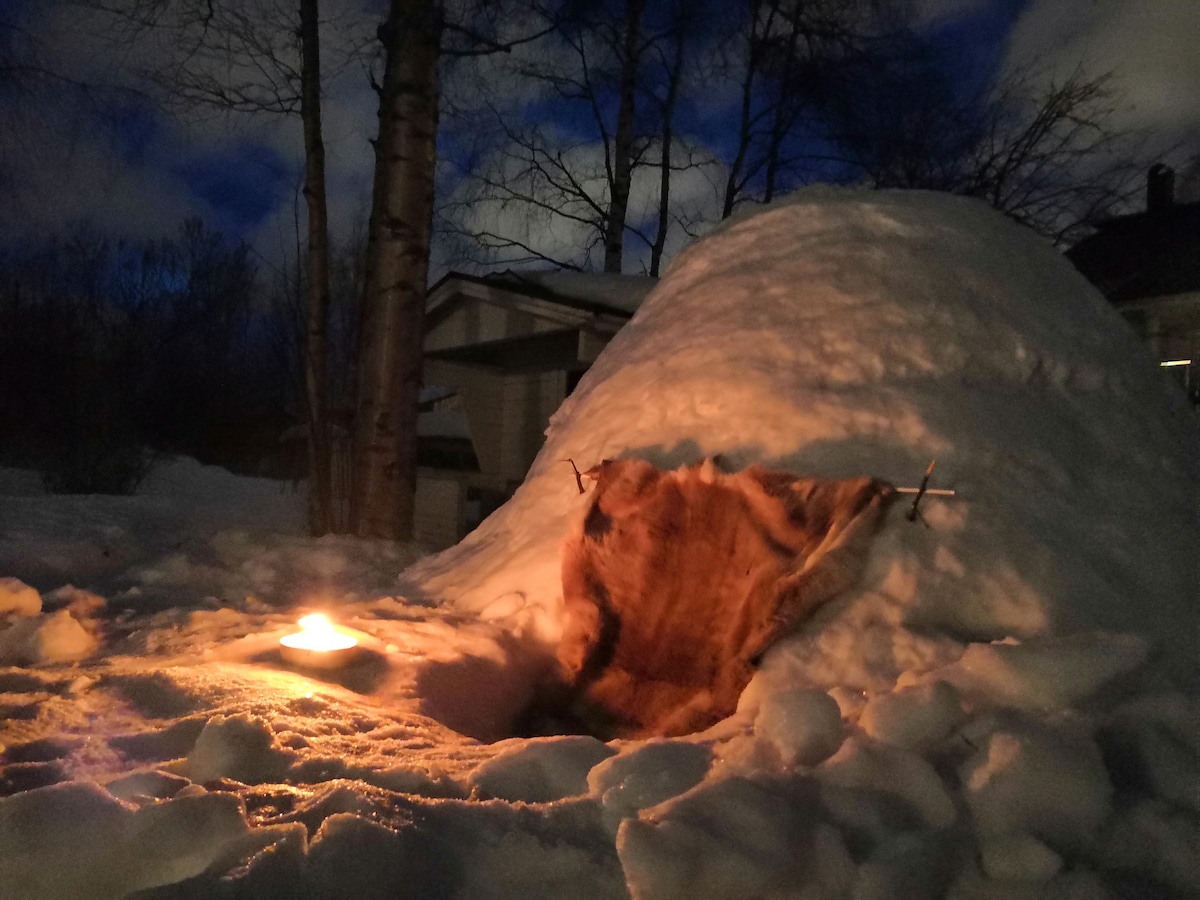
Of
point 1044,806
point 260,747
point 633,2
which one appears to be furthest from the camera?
point 633,2

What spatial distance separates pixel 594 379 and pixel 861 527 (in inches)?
87.4

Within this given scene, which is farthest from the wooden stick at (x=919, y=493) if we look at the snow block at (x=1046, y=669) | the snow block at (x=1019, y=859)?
the snow block at (x=1019, y=859)

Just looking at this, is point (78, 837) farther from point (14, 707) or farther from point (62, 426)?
point (62, 426)

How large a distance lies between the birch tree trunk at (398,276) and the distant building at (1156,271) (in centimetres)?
944

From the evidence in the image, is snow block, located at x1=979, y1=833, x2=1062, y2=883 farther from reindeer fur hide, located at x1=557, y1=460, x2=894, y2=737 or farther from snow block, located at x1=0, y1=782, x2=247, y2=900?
snow block, located at x1=0, y1=782, x2=247, y2=900

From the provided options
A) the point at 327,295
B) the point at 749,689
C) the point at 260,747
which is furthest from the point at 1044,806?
the point at 327,295

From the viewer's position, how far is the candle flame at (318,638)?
297cm

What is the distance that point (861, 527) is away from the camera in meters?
2.92

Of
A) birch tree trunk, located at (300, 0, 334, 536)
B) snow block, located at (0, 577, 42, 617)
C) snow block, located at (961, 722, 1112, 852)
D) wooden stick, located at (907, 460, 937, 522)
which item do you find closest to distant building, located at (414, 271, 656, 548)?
birch tree trunk, located at (300, 0, 334, 536)

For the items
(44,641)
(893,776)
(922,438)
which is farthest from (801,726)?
(44,641)

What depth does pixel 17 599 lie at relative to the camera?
3.52 m

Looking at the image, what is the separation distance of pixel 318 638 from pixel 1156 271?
14.1m

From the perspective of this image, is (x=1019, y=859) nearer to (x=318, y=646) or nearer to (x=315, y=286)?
(x=318, y=646)

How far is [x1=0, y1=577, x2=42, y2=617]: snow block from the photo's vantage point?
346cm
